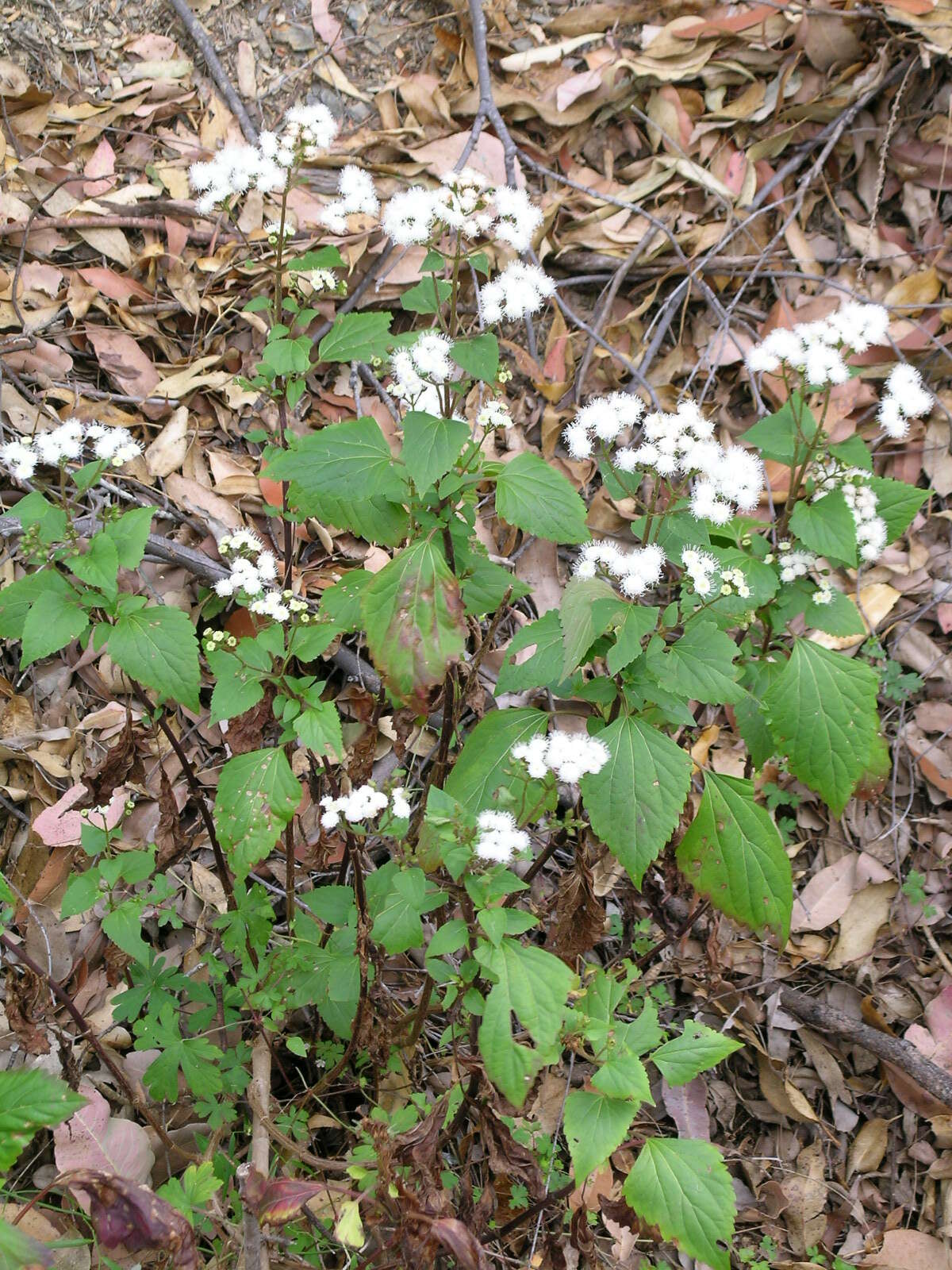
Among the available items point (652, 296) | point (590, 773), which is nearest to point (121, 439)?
point (590, 773)

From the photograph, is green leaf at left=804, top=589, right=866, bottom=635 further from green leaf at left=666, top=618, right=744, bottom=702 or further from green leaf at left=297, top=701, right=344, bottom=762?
green leaf at left=297, top=701, right=344, bottom=762

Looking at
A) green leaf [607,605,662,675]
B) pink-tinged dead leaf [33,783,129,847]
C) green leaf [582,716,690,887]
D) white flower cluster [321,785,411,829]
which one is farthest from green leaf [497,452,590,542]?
pink-tinged dead leaf [33,783,129,847]

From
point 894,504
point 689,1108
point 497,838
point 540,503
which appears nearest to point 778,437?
point 894,504

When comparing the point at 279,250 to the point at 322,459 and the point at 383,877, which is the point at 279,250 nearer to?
the point at 322,459

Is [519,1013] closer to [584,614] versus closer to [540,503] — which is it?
[584,614]

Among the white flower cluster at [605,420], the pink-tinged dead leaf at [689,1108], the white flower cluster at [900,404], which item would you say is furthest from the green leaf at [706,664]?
the pink-tinged dead leaf at [689,1108]
